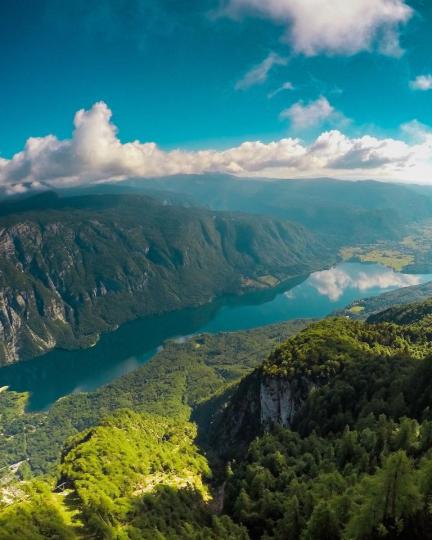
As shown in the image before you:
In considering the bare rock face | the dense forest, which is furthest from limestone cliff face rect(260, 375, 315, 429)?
the dense forest

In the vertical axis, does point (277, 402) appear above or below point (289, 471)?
below

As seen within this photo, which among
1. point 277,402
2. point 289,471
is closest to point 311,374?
point 277,402

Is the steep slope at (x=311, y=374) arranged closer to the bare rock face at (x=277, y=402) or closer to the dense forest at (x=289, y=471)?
the bare rock face at (x=277, y=402)

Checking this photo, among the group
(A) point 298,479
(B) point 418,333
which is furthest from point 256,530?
(B) point 418,333

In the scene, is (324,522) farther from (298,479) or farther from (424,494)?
(298,479)

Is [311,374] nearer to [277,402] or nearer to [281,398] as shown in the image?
[281,398]

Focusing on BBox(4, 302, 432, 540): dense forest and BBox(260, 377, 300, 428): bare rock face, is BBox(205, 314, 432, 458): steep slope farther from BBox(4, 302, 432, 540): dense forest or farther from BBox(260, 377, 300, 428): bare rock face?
BBox(4, 302, 432, 540): dense forest

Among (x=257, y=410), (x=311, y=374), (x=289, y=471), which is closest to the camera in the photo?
(x=289, y=471)

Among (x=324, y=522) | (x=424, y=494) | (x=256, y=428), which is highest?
(x=424, y=494)

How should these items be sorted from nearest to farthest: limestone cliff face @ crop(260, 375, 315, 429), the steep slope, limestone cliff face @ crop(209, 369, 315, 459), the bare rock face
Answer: the steep slope → limestone cliff face @ crop(260, 375, 315, 429) → the bare rock face → limestone cliff face @ crop(209, 369, 315, 459)

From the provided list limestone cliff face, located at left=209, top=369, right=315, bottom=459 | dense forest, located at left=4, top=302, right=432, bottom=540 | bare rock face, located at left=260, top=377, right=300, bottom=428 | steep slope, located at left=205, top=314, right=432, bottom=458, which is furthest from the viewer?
limestone cliff face, located at left=209, top=369, right=315, bottom=459

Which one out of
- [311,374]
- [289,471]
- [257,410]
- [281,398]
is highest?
[311,374]
